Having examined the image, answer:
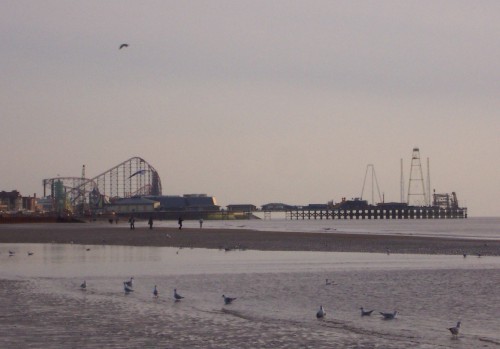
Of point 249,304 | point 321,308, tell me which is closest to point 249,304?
point 249,304

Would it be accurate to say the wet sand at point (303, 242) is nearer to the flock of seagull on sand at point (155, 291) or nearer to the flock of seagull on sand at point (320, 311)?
the flock of seagull on sand at point (320, 311)

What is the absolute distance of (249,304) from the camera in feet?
67.7

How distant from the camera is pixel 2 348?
46.1 ft

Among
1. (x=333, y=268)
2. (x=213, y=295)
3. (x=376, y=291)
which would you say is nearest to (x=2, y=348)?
(x=213, y=295)

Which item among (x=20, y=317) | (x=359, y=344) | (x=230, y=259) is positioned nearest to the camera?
(x=359, y=344)

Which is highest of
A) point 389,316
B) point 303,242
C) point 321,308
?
point 303,242

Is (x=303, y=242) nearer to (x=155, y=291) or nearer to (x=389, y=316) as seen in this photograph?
(x=155, y=291)

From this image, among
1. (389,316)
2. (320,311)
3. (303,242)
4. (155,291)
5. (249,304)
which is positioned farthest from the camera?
(303,242)

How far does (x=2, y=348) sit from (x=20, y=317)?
12.4 ft

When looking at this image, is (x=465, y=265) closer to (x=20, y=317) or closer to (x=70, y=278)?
(x=70, y=278)

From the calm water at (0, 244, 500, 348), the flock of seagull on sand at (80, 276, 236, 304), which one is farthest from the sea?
the flock of seagull on sand at (80, 276, 236, 304)

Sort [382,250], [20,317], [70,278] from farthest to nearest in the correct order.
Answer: [382,250] → [70,278] → [20,317]

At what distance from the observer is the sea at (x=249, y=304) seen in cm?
1544

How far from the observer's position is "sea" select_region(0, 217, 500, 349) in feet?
50.6
